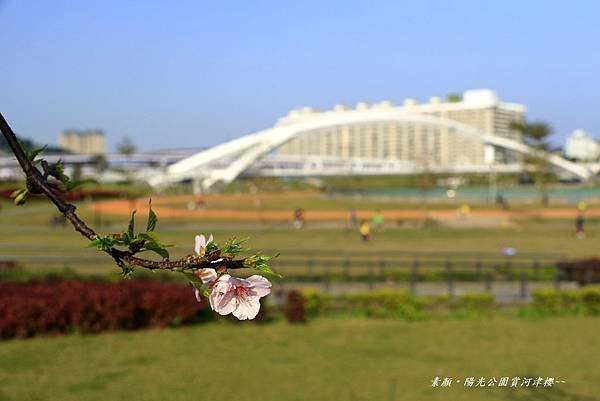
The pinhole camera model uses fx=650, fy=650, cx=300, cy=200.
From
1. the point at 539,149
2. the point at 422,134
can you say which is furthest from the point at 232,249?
the point at 422,134

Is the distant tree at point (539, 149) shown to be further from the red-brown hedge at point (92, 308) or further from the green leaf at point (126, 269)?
the green leaf at point (126, 269)

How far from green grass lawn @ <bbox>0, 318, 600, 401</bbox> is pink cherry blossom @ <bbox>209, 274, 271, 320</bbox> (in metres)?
5.45

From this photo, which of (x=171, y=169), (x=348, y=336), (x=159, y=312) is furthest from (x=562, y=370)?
(x=171, y=169)

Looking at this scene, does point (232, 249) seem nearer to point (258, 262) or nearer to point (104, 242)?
point (258, 262)

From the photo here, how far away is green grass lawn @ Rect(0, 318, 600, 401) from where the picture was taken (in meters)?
6.67

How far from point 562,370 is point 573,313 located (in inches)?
154

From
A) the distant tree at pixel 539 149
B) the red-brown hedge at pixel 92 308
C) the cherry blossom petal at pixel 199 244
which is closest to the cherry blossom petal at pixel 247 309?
the cherry blossom petal at pixel 199 244

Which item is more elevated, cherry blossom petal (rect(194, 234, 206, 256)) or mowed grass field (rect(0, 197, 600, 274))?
cherry blossom petal (rect(194, 234, 206, 256))

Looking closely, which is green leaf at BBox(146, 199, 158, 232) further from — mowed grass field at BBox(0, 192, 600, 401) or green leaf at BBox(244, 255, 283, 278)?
mowed grass field at BBox(0, 192, 600, 401)

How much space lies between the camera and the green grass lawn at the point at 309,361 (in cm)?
667

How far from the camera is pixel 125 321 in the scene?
31.1 feet

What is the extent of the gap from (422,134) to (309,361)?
137341 mm

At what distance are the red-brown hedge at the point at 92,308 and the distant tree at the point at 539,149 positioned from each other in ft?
116

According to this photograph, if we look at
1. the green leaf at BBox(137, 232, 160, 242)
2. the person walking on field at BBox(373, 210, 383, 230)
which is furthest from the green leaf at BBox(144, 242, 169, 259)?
the person walking on field at BBox(373, 210, 383, 230)
